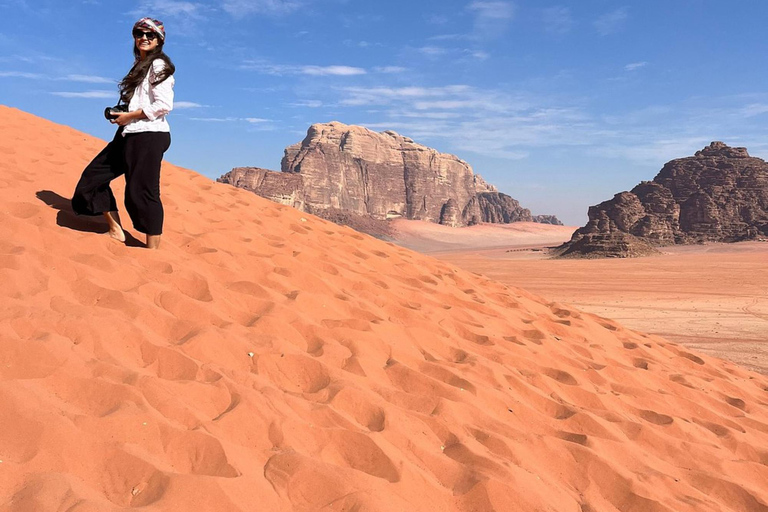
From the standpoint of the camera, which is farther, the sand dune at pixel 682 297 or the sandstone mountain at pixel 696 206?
the sandstone mountain at pixel 696 206

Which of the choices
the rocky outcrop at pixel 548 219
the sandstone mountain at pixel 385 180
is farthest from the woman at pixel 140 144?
the rocky outcrop at pixel 548 219

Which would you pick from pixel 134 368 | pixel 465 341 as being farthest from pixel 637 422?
pixel 134 368

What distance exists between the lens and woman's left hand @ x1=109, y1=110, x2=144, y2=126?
13.3 feet

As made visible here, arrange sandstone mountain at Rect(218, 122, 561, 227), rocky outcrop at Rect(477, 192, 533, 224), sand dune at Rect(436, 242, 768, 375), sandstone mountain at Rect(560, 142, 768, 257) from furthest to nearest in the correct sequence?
rocky outcrop at Rect(477, 192, 533, 224)
sandstone mountain at Rect(218, 122, 561, 227)
sandstone mountain at Rect(560, 142, 768, 257)
sand dune at Rect(436, 242, 768, 375)

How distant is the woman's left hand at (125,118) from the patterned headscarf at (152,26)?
582 millimetres

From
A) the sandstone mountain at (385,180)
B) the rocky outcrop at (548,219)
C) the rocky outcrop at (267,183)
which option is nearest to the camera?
the rocky outcrop at (267,183)

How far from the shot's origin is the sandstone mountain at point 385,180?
337 ft

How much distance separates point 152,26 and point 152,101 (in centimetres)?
52

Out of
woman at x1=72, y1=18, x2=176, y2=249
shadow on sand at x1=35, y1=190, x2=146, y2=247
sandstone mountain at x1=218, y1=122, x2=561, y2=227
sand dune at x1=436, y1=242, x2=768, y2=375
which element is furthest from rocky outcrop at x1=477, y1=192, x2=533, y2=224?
woman at x1=72, y1=18, x2=176, y2=249

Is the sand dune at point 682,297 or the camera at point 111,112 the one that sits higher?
the camera at point 111,112

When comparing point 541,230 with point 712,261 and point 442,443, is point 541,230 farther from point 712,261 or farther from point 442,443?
point 442,443

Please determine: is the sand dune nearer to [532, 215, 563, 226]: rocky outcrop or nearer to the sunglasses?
the sunglasses

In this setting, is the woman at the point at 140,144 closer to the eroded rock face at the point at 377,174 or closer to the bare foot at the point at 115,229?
the bare foot at the point at 115,229

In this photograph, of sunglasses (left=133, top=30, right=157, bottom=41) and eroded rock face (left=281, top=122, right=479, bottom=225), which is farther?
eroded rock face (left=281, top=122, right=479, bottom=225)
